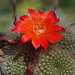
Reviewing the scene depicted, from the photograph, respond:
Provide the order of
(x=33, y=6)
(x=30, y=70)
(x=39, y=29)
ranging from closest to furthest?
(x=30, y=70)
(x=39, y=29)
(x=33, y=6)

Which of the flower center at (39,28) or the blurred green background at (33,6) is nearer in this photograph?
the flower center at (39,28)

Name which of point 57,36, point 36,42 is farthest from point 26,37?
point 57,36

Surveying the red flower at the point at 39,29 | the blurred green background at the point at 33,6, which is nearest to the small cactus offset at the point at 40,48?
the red flower at the point at 39,29

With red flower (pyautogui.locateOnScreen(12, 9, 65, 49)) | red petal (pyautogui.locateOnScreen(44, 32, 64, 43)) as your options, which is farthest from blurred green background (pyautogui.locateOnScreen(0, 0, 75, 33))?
red petal (pyautogui.locateOnScreen(44, 32, 64, 43))

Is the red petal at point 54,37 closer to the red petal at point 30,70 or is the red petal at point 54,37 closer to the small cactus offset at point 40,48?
the small cactus offset at point 40,48

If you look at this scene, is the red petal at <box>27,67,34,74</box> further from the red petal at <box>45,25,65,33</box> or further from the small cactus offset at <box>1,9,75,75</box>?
the red petal at <box>45,25,65,33</box>

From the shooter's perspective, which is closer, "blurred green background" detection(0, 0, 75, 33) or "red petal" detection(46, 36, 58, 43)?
"red petal" detection(46, 36, 58, 43)

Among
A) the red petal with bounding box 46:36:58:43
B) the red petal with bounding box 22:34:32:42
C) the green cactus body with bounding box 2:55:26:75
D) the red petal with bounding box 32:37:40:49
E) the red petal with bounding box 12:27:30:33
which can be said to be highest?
the red petal with bounding box 12:27:30:33

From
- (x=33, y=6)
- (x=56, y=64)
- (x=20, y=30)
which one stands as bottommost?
(x=56, y=64)

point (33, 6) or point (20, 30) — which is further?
point (33, 6)

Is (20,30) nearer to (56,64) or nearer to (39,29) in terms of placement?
(39,29)
